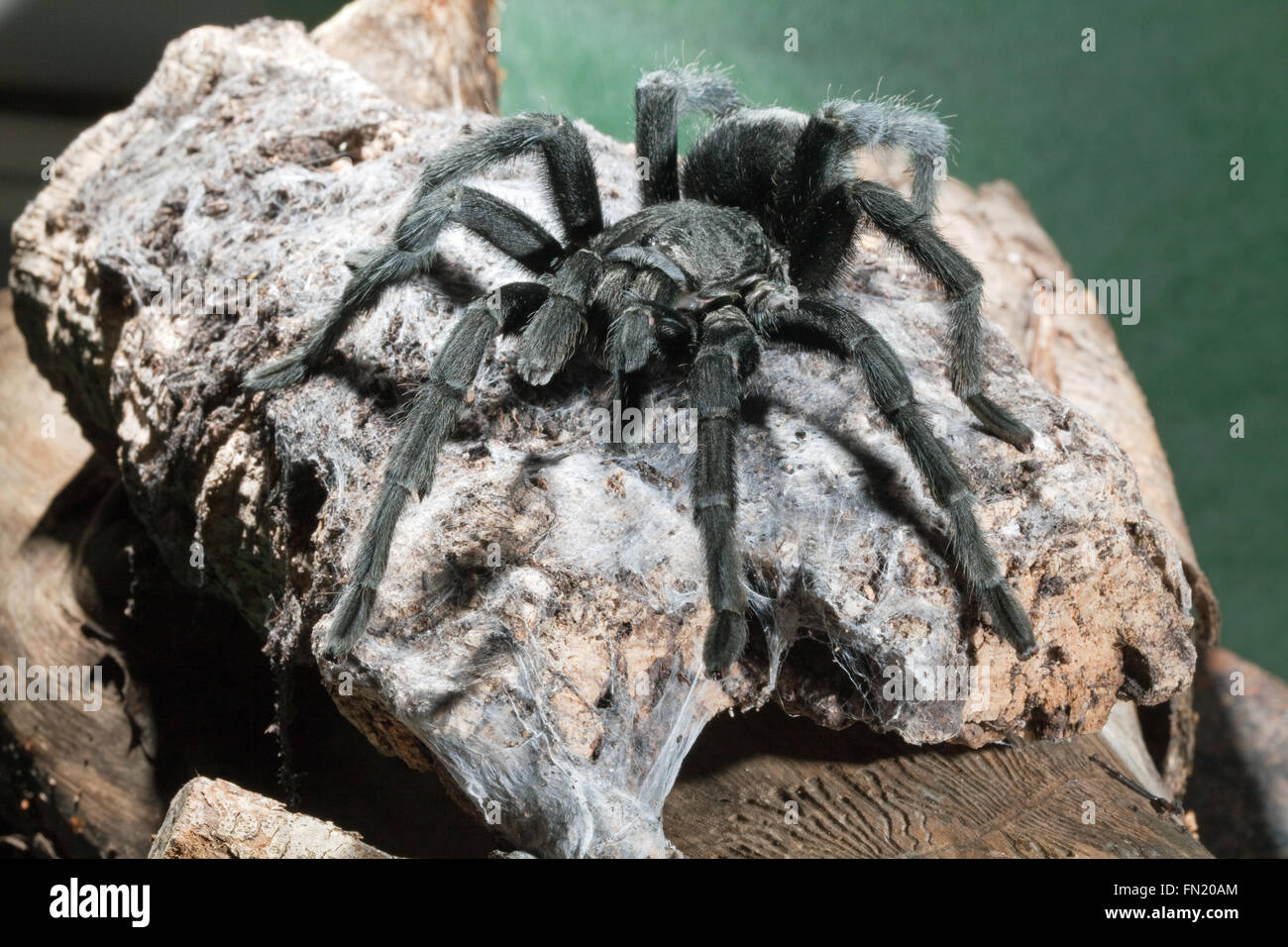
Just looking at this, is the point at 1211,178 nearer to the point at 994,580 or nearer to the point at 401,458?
the point at 994,580

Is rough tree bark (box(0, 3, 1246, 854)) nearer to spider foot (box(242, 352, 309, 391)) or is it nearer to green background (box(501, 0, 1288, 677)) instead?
spider foot (box(242, 352, 309, 391))

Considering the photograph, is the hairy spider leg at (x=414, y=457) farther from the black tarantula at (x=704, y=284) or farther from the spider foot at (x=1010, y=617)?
the spider foot at (x=1010, y=617)

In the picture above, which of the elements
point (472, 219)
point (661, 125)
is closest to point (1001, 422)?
point (472, 219)

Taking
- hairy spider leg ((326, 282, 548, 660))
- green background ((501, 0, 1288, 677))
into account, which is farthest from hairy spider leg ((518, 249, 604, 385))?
green background ((501, 0, 1288, 677))
